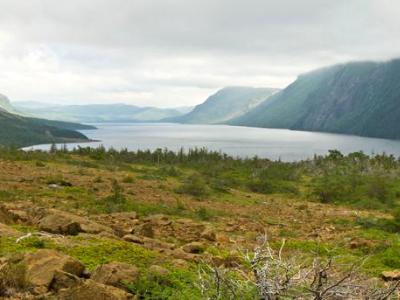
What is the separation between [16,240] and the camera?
29.8 ft

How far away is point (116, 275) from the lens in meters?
6.92

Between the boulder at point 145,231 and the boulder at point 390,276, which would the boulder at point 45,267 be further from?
the boulder at point 390,276

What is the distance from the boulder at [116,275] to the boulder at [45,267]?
1.20 ft

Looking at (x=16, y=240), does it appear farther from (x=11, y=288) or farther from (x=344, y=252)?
(x=344, y=252)

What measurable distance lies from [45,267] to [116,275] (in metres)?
0.99

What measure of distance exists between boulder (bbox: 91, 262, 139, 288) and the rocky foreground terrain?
1 cm

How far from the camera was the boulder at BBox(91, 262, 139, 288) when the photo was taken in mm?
6832

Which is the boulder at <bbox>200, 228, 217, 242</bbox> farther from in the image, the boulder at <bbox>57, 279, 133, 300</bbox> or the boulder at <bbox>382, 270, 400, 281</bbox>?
the boulder at <bbox>57, 279, 133, 300</bbox>

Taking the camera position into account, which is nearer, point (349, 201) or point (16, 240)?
point (16, 240)

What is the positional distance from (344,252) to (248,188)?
20677 millimetres

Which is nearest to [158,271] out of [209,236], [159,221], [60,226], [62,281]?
[62,281]

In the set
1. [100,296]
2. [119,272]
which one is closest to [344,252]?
[119,272]

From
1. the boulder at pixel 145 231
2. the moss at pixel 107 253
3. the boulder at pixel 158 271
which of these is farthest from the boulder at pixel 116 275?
the boulder at pixel 145 231

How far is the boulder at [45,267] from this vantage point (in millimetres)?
6660
